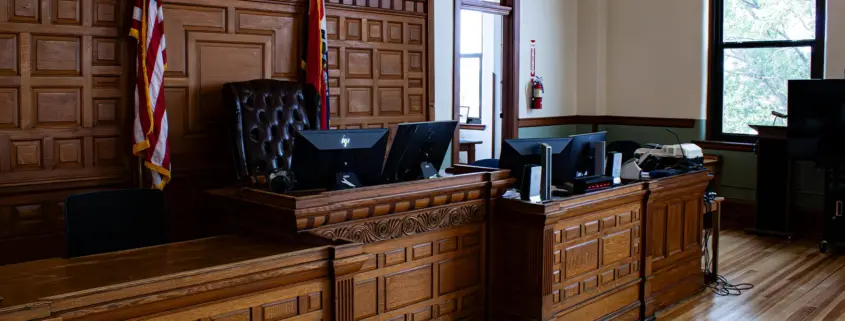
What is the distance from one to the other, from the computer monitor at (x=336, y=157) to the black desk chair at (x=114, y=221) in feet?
2.25

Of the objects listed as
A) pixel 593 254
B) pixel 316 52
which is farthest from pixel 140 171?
pixel 593 254

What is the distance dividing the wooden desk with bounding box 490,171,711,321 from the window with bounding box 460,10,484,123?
4.86m

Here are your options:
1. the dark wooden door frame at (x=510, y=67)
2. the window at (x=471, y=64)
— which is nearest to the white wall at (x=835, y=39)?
the dark wooden door frame at (x=510, y=67)

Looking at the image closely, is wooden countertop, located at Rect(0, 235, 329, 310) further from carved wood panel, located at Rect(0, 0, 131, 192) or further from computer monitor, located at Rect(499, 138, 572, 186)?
carved wood panel, located at Rect(0, 0, 131, 192)

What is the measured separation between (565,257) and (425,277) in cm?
84

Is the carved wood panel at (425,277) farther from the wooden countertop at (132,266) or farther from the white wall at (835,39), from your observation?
the white wall at (835,39)

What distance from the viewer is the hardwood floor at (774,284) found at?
4930 millimetres

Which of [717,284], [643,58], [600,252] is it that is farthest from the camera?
[643,58]

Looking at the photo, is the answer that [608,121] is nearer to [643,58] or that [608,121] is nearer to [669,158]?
[643,58]

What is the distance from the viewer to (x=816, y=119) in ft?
22.2

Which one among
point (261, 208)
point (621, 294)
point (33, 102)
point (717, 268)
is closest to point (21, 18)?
point (33, 102)

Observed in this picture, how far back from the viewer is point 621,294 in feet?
15.2

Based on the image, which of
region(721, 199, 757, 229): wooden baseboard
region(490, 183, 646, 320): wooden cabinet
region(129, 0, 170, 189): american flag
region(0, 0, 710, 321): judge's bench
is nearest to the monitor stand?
region(0, 0, 710, 321): judge's bench

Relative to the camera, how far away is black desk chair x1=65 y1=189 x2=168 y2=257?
333 centimetres
